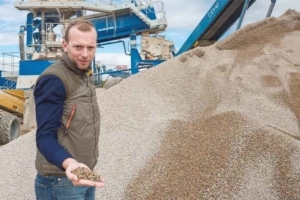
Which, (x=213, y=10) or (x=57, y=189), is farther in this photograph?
(x=213, y=10)

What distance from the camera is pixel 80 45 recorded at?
1690 millimetres

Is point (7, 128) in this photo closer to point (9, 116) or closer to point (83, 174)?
point (9, 116)

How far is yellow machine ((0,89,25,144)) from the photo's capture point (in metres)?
7.47

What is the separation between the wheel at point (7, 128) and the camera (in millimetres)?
7453

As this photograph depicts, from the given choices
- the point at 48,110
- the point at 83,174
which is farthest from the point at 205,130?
the point at 83,174

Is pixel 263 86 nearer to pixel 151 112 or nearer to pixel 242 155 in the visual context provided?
pixel 151 112

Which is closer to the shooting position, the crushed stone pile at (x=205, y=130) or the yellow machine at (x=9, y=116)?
the crushed stone pile at (x=205, y=130)

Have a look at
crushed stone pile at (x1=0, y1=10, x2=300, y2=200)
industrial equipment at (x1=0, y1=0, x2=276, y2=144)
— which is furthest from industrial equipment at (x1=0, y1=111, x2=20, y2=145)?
industrial equipment at (x1=0, y1=0, x2=276, y2=144)

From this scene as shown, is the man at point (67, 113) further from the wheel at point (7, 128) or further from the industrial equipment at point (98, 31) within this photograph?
the industrial equipment at point (98, 31)

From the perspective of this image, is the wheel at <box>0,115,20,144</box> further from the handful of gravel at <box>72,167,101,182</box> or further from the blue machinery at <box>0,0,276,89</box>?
the handful of gravel at <box>72,167,101,182</box>

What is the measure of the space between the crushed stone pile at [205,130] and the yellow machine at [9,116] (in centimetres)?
232

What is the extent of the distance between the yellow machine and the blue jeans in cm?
605

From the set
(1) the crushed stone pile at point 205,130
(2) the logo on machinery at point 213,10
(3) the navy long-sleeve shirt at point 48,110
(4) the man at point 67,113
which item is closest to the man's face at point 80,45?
(4) the man at point 67,113

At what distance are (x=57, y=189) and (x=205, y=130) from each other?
2790 millimetres
